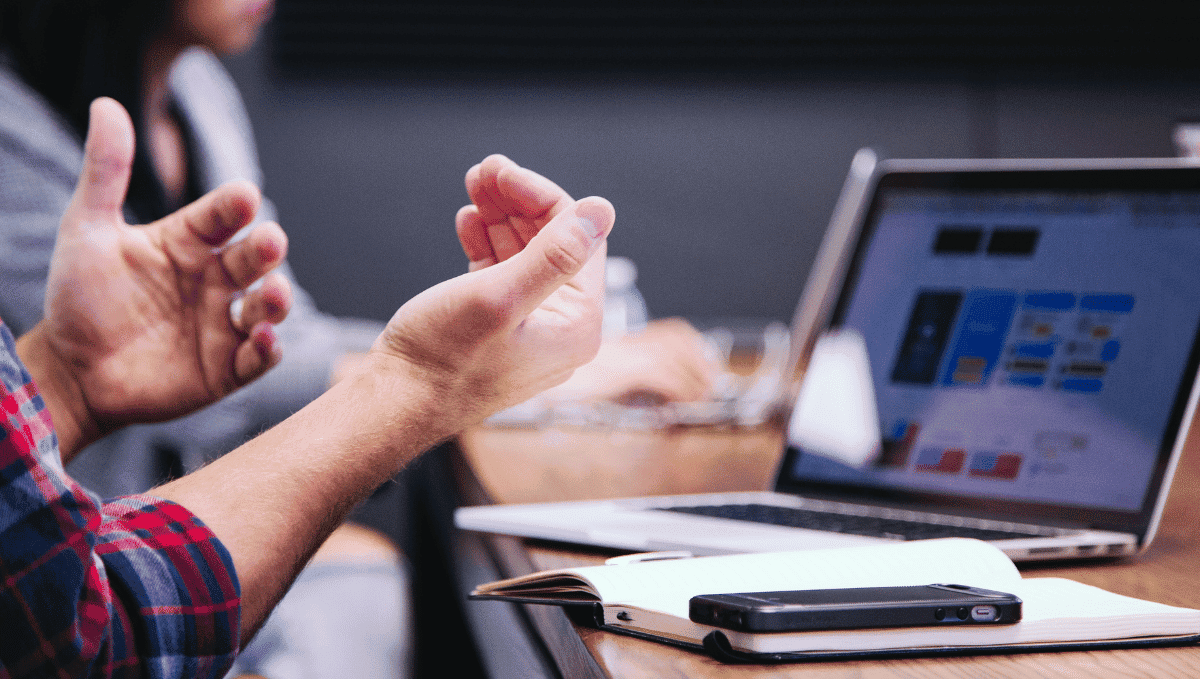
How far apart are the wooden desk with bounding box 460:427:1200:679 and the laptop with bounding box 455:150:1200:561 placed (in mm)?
32

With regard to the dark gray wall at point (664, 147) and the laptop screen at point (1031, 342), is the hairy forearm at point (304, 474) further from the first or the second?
the dark gray wall at point (664, 147)

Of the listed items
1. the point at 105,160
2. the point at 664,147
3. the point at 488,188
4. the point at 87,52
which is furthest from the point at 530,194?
the point at 664,147

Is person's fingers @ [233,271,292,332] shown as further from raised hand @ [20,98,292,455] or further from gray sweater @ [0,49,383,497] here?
gray sweater @ [0,49,383,497]

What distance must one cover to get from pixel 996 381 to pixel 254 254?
646 millimetres

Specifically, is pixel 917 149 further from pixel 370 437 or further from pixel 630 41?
pixel 370 437

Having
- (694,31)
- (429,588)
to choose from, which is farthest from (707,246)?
(429,588)

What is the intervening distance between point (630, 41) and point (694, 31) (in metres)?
0.17

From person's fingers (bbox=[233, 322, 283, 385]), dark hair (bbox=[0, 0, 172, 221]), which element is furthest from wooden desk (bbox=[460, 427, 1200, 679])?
dark hair (bbox=[0, 0, 172, 221])

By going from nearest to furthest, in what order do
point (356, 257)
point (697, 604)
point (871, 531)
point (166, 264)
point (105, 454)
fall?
point (697, 604) → point (871, 531) → point (166, 264) → point (105, 454) → point (356, 257)

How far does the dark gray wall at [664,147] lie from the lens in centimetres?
256

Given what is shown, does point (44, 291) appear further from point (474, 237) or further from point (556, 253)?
point (556, 253)

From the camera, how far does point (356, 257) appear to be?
8.48ft

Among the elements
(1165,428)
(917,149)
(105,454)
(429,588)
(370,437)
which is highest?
(917,149)

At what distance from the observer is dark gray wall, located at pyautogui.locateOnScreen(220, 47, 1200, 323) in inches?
101
